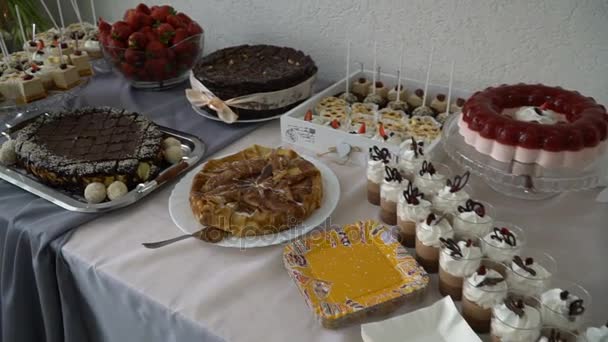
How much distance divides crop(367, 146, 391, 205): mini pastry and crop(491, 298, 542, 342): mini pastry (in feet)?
1.30

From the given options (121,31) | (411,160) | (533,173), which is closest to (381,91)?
(411,160)

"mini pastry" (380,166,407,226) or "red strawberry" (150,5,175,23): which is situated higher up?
"red strawberry" (150,5,175,23)

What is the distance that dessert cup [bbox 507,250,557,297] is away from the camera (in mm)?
767

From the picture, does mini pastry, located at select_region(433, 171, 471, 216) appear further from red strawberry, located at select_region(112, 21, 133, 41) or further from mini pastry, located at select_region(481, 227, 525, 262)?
red strawberry, located at select_region(112, 21, 133, 41)

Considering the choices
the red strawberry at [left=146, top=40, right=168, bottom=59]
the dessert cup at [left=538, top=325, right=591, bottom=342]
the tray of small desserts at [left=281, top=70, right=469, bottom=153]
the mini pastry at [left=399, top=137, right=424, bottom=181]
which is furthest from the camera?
the red strawberry at [left=146, top=40, right=168, bottom=59]

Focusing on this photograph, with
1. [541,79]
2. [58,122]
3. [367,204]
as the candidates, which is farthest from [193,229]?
[541,79]

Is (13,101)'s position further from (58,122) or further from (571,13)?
(571,13)

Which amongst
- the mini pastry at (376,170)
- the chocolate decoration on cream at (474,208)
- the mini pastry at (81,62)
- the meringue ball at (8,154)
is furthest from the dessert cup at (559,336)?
the mini pastry at (81,62)

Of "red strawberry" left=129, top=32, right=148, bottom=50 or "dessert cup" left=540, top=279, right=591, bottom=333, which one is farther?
"red strawberry" left=129, top=32, right=148, bottom=50

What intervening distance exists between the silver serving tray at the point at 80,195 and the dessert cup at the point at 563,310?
30.5 inches

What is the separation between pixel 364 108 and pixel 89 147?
2.13 ft

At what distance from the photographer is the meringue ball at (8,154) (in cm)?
125

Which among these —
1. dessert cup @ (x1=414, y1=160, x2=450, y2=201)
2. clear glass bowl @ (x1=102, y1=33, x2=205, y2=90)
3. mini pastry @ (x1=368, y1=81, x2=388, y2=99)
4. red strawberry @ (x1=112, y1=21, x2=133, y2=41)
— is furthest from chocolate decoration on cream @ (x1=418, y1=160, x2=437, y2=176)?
red strawberry @ (x1=112, y1=21, x2=133, y2=41)

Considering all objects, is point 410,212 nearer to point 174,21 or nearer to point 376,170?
point 376,170
